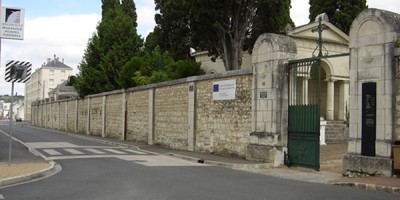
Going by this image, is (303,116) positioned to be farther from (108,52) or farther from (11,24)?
(108,52)

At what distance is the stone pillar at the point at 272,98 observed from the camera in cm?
1533

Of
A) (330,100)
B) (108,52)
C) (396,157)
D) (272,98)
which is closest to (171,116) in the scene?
(272,98)

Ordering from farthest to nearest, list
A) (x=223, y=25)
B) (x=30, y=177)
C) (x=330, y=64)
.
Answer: (x=330, y=64), (x=223, y=25), (x=30, y=177)

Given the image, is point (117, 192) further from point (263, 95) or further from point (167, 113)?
point (167, 113)

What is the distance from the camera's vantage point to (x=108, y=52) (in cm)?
4000

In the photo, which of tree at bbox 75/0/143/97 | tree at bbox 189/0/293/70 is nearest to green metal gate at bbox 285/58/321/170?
tree at bbox 189/0/293/70

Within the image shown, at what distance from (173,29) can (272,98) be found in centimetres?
1992

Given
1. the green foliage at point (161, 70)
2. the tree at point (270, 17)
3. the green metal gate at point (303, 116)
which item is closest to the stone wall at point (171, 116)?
the green foliage at point (161, 70)

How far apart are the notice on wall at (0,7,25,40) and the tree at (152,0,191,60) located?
17.6 meters

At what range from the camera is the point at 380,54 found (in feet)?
38.5

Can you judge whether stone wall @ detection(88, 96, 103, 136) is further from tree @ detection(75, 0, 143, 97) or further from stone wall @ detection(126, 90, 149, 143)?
stone wall @ detection(126, 90, 149, 143)

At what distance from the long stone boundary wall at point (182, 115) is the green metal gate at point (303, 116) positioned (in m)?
1.92

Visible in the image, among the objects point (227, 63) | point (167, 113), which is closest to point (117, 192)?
point (167, 113)

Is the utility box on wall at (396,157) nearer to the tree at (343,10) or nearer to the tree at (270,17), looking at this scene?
the tree at (270,17)
